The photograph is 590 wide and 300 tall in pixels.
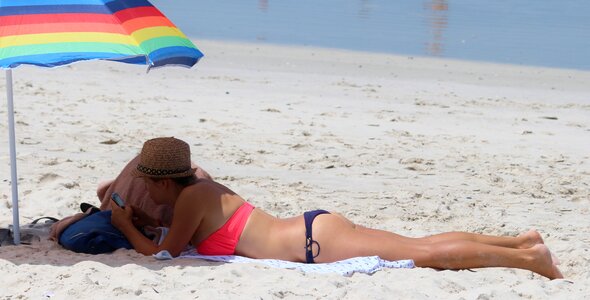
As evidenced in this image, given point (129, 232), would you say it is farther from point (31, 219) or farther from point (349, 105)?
point (349, 105)

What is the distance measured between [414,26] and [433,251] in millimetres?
13680

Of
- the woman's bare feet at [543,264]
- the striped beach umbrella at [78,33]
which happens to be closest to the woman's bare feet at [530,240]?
the woman's bare feet at [543,264]

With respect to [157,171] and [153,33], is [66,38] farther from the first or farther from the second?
[157,171]

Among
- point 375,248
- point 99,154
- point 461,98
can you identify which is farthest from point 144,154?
point 461,98

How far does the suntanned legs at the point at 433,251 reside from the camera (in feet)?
16.3

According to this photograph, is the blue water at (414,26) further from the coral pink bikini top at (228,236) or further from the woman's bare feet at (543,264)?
the coral pink bikini top at (228,236)

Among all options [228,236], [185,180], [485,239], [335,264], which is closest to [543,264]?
[485,239]

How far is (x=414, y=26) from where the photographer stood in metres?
18.3

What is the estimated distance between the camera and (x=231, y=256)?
16.6 ft

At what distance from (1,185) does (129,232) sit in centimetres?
192

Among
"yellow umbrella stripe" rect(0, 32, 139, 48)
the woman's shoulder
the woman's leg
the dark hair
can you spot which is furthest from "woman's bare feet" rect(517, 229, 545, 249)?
"yellow umbrella stripe" rect(0, 32, 139, 48)

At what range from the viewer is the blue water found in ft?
51.2

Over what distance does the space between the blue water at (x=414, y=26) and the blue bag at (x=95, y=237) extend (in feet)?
33.9

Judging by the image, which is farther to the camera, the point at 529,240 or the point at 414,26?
the point at 414,26
